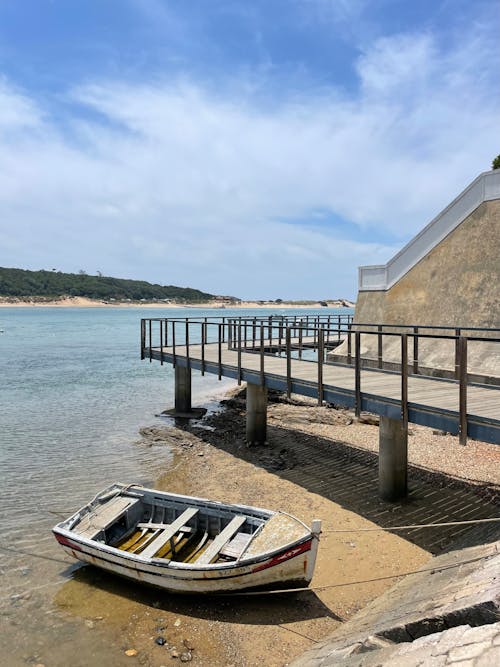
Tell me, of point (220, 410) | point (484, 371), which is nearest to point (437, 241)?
point (484, 371)

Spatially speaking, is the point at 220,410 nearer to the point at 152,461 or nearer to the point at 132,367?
the point at 152,461

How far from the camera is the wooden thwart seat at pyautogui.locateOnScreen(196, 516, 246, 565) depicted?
6742mm

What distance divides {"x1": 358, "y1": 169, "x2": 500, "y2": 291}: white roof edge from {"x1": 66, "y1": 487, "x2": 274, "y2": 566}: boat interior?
10.3 metres

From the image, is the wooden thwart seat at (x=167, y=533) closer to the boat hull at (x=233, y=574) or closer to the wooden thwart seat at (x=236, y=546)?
the boat hull at (x=233, y=574)

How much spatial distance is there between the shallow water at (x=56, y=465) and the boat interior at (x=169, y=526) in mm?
823

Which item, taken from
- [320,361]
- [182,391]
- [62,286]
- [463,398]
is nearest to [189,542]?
[320,361]

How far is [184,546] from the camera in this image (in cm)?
767

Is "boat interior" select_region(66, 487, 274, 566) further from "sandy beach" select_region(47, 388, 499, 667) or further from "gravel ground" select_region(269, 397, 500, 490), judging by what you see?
"gravel ground" select_region(269, 397, 500, 490)

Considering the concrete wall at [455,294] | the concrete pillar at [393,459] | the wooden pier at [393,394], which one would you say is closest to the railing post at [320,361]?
the wooden pier at [393,394]

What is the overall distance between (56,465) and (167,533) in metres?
6.92

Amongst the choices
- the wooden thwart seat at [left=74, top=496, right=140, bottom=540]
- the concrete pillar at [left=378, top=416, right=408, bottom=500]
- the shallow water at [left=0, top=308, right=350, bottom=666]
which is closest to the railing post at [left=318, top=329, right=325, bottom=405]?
the concrete pillar at [left=378, top=416, right=408, bottom=500]

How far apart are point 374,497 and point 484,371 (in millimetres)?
4707

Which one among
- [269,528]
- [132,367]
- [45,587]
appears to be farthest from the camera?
[132,367]

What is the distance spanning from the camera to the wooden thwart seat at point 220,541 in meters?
6.74
